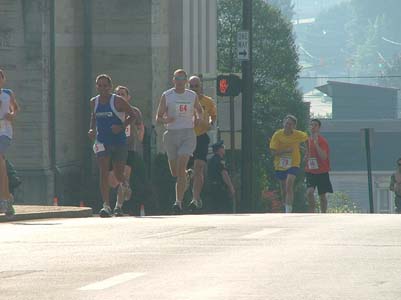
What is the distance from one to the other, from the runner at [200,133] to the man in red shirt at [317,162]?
344 cm

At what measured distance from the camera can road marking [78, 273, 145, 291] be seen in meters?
10.4

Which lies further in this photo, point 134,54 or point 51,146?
point 134,54

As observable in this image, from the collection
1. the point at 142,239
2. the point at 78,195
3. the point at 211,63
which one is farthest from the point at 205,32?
the point at 142,239

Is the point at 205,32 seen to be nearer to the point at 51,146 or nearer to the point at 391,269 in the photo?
the point at 51,146

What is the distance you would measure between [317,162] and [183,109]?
509 centimetres

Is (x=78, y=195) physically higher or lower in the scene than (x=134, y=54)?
lower

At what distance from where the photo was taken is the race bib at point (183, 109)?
20.0 metres

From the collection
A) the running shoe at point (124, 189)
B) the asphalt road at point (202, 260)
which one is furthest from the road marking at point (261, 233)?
the running shoe at point (124, 189)

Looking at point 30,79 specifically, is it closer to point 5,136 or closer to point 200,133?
point 200,133

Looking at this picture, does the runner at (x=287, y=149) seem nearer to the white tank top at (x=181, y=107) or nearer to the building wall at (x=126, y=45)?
the white tank top at (x=181, y=107)

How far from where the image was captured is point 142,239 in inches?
560

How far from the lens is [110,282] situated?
422 inches

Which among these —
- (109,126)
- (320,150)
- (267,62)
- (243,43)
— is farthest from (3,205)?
(267,62)

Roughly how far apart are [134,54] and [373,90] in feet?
447
